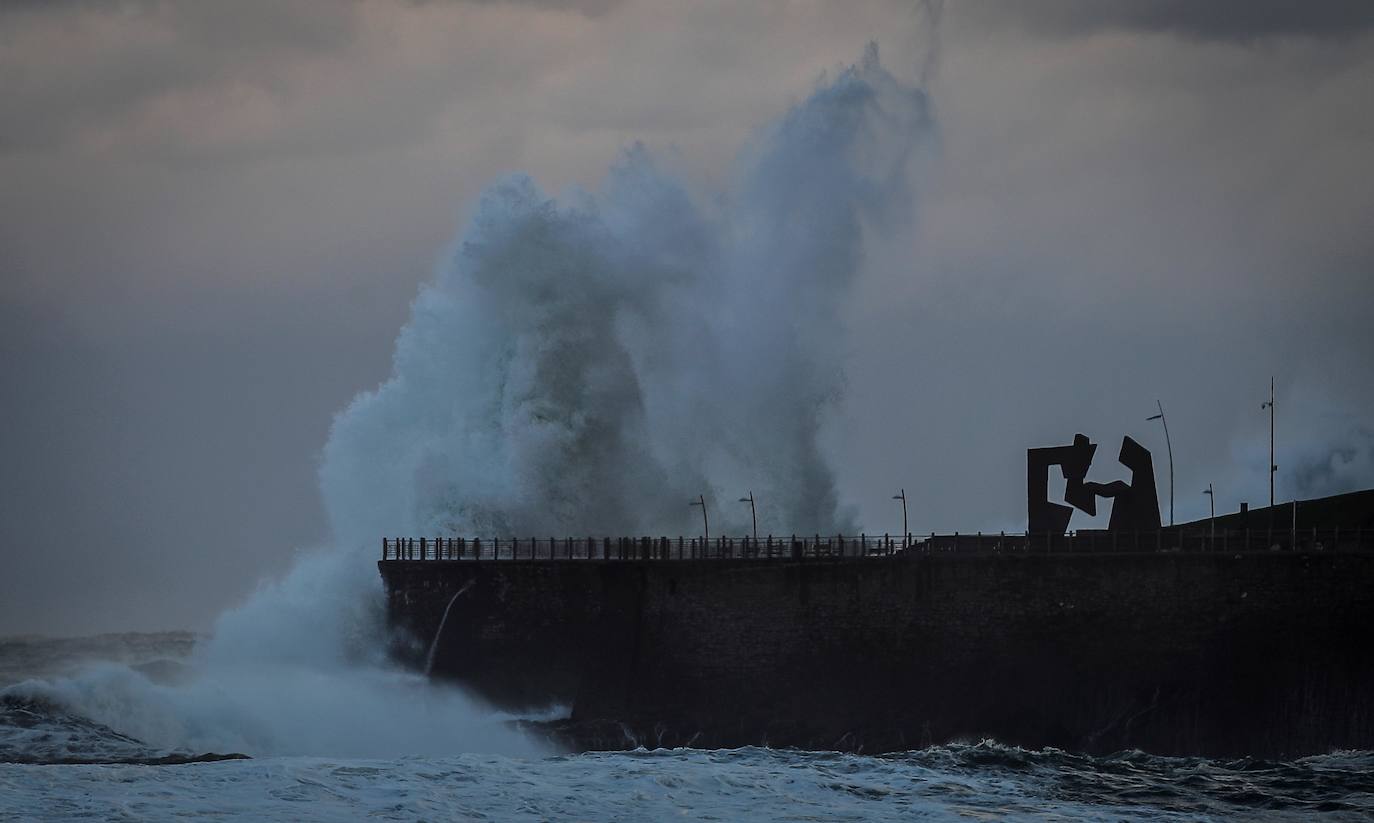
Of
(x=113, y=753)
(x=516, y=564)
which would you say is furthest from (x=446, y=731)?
(x=113, y=753)

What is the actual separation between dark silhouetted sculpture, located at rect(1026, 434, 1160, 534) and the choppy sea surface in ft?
27.5

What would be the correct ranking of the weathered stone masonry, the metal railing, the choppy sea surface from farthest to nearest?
the metal railing
the weathered stone masonry
the choppy sea surface

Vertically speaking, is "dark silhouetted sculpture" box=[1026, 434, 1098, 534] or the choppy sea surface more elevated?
"dark silhouetted sculpture" box=[1026, 434, 1098, 534]

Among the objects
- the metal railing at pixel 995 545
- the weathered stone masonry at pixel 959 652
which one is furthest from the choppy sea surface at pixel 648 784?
Result: the metal railing at pixel 995 545

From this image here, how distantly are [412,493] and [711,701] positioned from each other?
16440 mm

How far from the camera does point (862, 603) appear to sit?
50.3 metres

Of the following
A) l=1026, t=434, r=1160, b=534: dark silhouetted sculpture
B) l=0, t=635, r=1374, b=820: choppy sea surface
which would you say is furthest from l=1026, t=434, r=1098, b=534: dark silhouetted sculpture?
l=0, t=635, r=1374, b=820: choppy sea surface

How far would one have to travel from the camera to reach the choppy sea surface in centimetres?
3766

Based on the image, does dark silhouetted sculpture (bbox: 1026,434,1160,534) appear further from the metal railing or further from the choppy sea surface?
the choppy sea surface

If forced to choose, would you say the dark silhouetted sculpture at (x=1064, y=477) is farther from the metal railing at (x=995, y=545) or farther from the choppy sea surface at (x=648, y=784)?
the choppy sea surface at (x=648, y=784)

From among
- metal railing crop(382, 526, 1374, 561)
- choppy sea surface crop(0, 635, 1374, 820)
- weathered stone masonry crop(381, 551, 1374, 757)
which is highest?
metal railing crop(382, 526, 1374, 561)

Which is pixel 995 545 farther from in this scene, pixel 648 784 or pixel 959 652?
pixel 648 784

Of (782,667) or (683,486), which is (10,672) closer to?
(683,486)

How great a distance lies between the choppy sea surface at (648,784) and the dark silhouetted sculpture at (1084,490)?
27.5 feet
